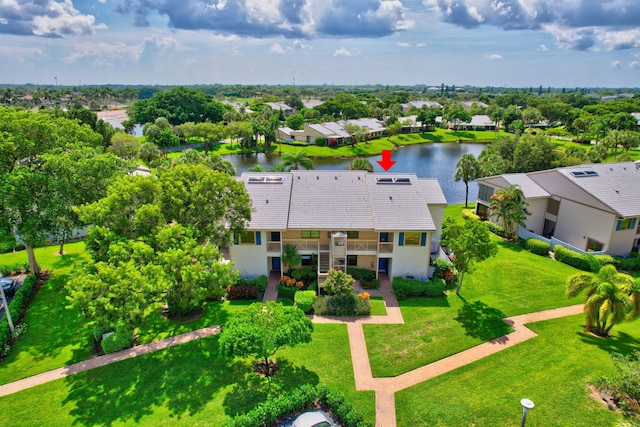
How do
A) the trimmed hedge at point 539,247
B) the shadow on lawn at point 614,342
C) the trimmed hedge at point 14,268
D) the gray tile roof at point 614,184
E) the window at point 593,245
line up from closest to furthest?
the shadow on lawn at point 614,342
the trimmed hedge at point 14,268
the gray tile roof at point 614,184
the window at point 593,245
the trimmed hedge at point 539,247

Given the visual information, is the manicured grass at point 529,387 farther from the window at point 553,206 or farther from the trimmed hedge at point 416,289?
the window at point 553,206

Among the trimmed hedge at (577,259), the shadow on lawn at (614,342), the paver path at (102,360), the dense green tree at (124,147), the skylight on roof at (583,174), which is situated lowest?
the paver path at (102,360)

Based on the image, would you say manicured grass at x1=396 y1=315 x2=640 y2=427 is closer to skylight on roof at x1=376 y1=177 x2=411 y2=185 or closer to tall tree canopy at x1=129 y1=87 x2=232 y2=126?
skylight on roof at x1=376 y1=177 x2=411 y2=185

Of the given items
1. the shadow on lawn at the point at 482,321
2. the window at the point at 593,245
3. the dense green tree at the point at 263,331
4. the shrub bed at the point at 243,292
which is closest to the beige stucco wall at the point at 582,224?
the window at the point at 593,245

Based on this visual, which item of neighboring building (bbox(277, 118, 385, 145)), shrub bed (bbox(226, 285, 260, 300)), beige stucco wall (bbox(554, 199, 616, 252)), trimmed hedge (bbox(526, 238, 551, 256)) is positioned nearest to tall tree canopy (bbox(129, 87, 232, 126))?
neighboring building (bbox(277, 118, 385, 145))

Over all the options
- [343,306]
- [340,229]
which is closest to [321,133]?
[340,229]

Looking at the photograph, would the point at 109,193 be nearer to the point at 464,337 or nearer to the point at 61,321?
the point at 61,321
